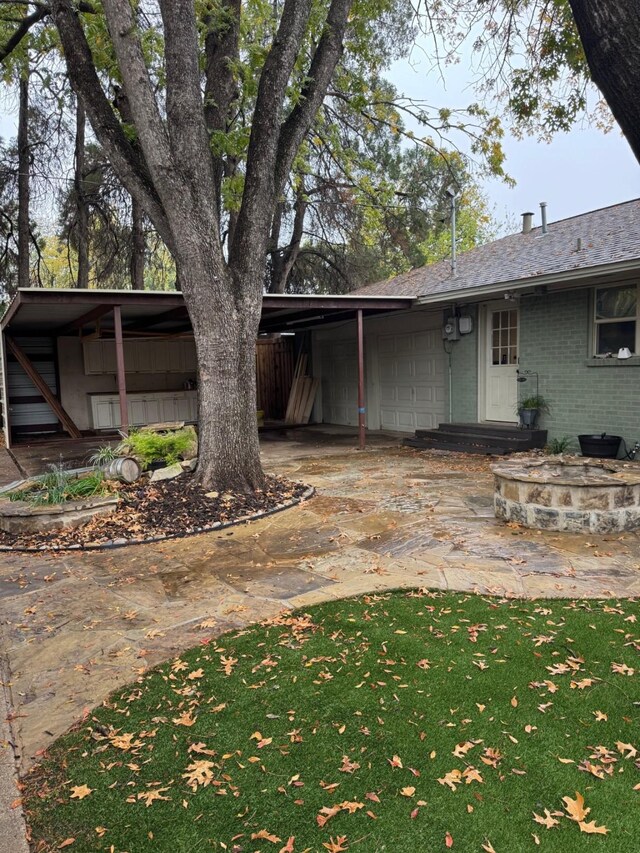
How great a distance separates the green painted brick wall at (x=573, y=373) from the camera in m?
7.79

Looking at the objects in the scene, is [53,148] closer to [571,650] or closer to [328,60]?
[328,60]

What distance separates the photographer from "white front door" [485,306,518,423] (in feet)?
30.9

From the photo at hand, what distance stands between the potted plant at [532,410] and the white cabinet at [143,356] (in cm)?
878

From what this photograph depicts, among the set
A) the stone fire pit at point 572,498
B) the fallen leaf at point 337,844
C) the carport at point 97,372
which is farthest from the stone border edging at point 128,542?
the carport at point 97,372

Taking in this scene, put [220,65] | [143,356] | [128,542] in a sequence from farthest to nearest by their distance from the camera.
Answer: [143,356] → [220,65] → [128,542]

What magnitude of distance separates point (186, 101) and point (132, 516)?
404 cm

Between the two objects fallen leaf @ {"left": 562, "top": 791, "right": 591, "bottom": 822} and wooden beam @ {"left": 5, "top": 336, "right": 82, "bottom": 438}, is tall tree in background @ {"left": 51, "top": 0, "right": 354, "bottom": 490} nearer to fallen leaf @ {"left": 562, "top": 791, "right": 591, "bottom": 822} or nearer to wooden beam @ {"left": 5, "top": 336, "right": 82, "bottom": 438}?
fallen leaf @ {"left": 562, "top": 791, "right": 591, "bottom": 822}

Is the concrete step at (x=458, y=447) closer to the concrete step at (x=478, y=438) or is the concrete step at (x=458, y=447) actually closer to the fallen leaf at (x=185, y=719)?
the concrete step at (x=478, y=438)

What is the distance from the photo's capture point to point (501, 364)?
9.63 metres

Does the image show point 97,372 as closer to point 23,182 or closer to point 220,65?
point 23,182

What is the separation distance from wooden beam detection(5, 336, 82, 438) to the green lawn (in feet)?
35.6

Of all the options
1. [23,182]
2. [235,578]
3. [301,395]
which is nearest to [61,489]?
[235,578]

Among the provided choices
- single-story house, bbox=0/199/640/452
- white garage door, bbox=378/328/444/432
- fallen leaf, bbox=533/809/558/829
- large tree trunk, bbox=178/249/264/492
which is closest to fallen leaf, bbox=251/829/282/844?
fallen leaf, bbox=533/809/558/829

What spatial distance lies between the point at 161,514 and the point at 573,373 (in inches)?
244
